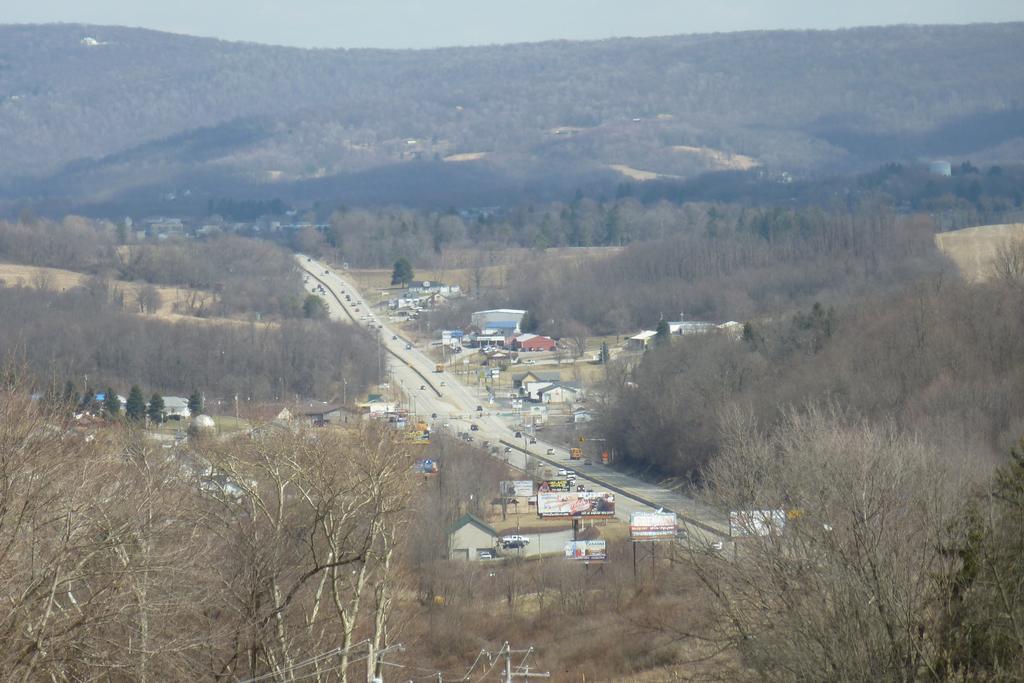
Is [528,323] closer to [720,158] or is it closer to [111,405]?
[111,405]

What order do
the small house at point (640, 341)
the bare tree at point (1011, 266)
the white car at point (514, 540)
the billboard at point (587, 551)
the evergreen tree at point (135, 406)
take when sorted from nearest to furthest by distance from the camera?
the billboard at point (587, 551), the white car at point (514, 540), the bare tree at point (1011, 266), the evergreen tree at point (135, 406), the small house at point (640, 341)

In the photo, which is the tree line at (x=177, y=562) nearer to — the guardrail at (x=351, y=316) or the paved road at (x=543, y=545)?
the paved road at (x=543, y=545)

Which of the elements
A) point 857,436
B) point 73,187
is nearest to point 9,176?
point 73,187

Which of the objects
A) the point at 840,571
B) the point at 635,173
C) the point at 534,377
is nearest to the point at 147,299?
the point at 534,377

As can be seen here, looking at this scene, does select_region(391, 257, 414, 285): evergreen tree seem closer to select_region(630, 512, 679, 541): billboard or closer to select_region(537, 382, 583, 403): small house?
select_region(537, 382, 583, 403): small house

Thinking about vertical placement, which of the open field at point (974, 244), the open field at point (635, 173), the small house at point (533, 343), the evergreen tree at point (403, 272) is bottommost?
the small house at point (533, 343)

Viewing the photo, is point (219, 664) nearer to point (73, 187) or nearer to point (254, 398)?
point (254, 398)

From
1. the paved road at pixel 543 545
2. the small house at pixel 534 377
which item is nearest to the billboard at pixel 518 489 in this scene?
the paved road at pixel 543 545
